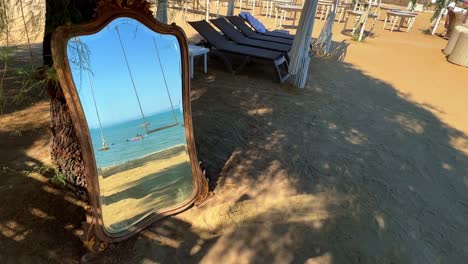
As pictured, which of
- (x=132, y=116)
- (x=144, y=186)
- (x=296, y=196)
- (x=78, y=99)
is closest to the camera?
(x=78, y=99)

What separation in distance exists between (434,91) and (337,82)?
2070 millimetres

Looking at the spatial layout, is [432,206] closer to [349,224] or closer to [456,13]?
[349,224]

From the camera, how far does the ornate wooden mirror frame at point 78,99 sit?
1.61m

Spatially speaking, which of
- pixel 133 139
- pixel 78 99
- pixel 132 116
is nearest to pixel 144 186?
pixel 133 139

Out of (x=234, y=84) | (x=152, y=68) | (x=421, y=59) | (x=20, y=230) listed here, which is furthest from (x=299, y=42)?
(x=421, y=59)

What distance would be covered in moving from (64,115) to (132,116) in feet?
1.90

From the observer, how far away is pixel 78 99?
1.69 metres

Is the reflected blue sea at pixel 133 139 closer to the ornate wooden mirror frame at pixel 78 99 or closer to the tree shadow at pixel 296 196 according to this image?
the ornate wooden mirror frame at pixel 78 99

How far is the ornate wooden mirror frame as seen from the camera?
1.61m

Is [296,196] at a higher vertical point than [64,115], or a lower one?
lower

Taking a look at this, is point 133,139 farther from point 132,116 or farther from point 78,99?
point 78,99

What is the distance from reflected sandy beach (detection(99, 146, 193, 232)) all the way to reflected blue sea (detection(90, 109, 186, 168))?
1.9 inches

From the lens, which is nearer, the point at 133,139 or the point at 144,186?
the point at 133,139

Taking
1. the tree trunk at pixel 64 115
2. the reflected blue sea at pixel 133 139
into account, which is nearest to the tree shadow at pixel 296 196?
the tree trunk at pixel 64 115
